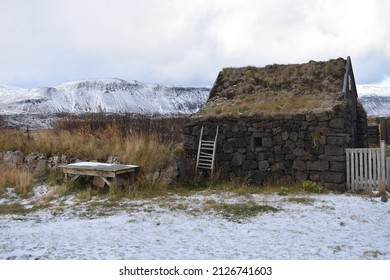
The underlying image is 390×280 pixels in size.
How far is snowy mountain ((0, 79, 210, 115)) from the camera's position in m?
130

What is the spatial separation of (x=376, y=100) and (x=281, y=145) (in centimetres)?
17900

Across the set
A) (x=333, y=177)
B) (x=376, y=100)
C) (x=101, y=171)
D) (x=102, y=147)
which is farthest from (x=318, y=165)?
(x=376, y=100)

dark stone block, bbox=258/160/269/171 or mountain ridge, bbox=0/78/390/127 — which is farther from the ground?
mountain ridge, bbox=0/78/390/127

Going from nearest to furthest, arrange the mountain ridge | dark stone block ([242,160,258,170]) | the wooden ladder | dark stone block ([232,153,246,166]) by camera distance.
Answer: dark stone block ([242,160,258,170]) → dark stone block ([232,153,246,166]) → the wooden ladder → the mountain ridge

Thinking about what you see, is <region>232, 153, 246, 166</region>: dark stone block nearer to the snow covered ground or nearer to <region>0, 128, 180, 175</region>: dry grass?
<region>0, 128, 180, 175</region>: dry grass

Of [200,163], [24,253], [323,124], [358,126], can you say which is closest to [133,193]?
[200,163]

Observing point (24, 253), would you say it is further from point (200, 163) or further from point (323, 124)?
point (323, 124)

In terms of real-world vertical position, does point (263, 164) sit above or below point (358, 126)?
below

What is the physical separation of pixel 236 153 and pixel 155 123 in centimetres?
661

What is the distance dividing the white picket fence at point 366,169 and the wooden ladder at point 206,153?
12.9ft

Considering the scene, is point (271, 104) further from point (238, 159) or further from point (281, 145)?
point (238, 159)

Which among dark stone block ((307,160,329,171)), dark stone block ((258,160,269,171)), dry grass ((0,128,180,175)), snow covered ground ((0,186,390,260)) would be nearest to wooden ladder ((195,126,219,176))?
dry grass ((0,128,180,175))

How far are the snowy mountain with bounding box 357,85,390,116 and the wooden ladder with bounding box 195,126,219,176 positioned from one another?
143215 millimetres

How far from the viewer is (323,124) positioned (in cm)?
1045
